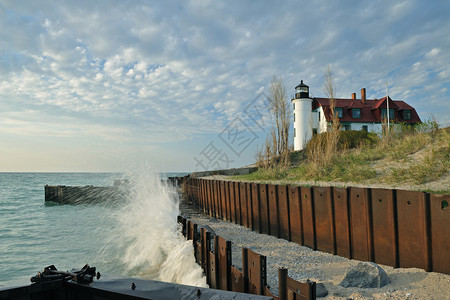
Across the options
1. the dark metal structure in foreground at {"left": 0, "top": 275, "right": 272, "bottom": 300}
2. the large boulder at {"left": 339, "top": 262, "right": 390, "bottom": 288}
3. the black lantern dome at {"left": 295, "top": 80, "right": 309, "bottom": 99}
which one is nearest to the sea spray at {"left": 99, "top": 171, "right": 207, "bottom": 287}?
the large boulder at {"left": 339, "top": 262, "right": 390, "bottom": 288}

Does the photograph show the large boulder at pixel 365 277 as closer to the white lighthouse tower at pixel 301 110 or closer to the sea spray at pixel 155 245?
the sea spray at pixel 155 245

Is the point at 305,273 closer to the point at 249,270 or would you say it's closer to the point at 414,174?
the point at 249,270

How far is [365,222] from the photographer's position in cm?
513

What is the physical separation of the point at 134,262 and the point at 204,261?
3.89 meters

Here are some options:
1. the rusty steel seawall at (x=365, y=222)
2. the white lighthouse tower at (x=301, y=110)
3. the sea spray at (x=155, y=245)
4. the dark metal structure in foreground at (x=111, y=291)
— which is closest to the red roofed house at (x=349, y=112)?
the white lighthouse tower at (x=301, y=110)

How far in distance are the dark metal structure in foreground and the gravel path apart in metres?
2.00

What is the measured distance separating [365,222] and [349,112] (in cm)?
3509

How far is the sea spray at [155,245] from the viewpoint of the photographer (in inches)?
260

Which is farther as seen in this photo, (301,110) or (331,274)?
(301,110)

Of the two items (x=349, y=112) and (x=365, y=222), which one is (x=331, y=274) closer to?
(x=365, y=222)

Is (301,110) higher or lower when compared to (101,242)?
higher

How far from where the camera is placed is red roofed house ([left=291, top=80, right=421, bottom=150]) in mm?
36281

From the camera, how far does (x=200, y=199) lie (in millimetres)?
15164

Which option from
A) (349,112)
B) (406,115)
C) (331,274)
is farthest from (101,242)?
(406,115)
